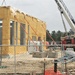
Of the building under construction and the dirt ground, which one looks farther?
the building under construction

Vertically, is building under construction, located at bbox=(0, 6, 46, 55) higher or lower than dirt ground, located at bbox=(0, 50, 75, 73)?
higher

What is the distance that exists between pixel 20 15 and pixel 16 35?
9.71 feet

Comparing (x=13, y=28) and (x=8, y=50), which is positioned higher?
(x=13, y=28)

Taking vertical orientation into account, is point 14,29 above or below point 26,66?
above

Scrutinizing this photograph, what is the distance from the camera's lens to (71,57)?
1345 cm

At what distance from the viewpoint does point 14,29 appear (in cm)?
3500

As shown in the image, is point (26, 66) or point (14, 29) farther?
point (14, 29)

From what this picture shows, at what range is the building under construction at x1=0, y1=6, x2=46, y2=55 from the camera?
3316 cm

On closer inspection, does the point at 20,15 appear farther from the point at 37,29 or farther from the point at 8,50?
the point at 37,29

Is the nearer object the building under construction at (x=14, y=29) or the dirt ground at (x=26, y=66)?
the dirt ground at (x=26, y=66)

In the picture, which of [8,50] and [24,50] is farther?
[24,50]

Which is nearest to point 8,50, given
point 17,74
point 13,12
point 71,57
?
point 13,12

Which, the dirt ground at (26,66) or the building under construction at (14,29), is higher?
the building under construction at (14,29)

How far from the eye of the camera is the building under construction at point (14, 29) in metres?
33.2
